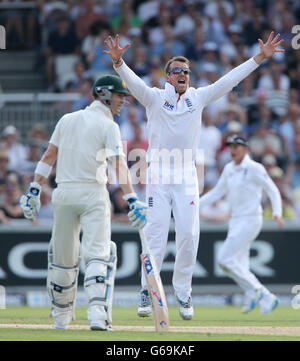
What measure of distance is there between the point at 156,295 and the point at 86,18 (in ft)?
35.2

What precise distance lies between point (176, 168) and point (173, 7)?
9886 millimetres

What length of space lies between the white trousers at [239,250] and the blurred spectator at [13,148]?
412cm

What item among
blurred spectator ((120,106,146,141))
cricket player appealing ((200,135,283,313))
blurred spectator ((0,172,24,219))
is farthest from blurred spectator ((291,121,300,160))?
blurred spectator ((0,172,24,219))

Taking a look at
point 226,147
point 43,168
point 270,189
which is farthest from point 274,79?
point 43,168

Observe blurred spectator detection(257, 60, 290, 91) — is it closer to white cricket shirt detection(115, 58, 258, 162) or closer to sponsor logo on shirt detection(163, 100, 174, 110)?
white cricket shirt detection(115, 58, 258, 162)

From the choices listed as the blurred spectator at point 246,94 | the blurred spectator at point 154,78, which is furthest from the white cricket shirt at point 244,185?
the blurred spectator at point 246,94

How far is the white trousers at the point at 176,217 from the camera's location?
9.43m

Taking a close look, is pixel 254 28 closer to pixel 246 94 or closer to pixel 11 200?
pixel 246 94

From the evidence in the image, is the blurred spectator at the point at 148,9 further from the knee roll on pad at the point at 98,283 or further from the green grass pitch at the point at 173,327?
the knee roll on pad at the point at 98,283

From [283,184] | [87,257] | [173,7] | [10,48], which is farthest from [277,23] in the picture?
[87,257]

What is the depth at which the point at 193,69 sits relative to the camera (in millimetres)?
17516

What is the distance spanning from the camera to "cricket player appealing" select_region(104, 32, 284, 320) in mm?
9438

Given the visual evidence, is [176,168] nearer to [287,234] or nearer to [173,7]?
[287,234]

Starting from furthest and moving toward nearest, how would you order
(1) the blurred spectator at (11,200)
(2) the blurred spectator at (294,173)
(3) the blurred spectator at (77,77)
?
(3) the blurred spectator at (77,77) < (2) the blurred spectator at (294,173) < (1) the blurred spectator at (11,200)
